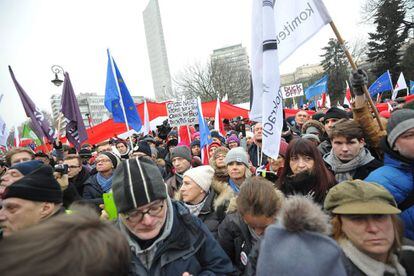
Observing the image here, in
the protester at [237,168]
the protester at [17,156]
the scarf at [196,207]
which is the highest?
the protester at [17,156]

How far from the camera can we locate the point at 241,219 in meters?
2.26

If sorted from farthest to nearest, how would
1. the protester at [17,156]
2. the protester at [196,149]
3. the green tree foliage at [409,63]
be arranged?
the green tree foliage at [409,63]
the protester at [196,149]
the protester at [17,156]

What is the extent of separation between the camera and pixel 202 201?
9.55 feet

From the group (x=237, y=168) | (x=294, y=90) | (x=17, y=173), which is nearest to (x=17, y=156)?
(x=17, y=173)

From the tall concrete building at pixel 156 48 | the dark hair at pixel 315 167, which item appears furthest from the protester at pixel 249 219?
the tall concrete building at pixel 156 48

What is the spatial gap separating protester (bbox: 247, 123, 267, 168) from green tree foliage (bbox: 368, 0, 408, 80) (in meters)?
32.2

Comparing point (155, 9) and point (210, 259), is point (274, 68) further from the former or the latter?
point (155, 9)

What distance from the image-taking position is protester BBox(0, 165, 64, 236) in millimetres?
1913

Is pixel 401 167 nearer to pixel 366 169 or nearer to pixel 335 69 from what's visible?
pixel 366 169

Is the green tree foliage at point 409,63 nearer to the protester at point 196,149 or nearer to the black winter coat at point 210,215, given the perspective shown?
the protester at point 196,149

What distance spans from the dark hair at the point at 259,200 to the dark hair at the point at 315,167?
0.56 m

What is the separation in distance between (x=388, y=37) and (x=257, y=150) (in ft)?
111

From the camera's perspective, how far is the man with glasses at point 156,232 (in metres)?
1.57

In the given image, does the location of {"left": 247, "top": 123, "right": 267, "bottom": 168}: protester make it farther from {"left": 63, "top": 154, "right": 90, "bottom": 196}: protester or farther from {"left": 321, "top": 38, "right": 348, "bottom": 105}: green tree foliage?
{"left": 321, "top": 38, "right": 348, "bottom": 105}: green tree foliage
